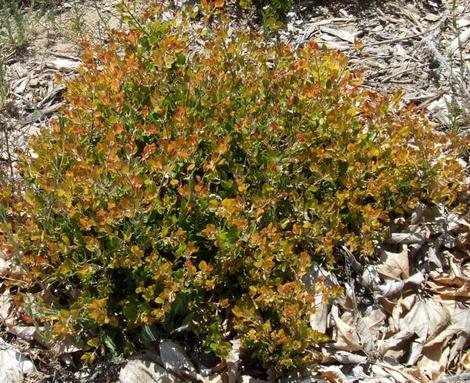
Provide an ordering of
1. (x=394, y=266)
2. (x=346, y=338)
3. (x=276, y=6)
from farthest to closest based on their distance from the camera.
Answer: (x=276, y=6)
(x=394, y=266)
(x=346, y=338)

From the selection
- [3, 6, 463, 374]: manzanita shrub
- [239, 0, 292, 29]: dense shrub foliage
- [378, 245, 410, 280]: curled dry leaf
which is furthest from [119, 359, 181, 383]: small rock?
[239, 0, 292, 29]: dense shrub foliage

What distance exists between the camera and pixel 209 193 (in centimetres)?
268

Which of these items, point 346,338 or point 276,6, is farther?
point 276,6

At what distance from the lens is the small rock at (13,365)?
2.61 m

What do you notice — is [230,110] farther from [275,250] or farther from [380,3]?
[380,3]

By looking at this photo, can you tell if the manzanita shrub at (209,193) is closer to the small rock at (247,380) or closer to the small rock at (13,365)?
the small rock at (247,380)

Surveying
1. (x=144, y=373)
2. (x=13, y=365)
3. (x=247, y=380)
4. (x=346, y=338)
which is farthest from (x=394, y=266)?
(x=13, y=365)

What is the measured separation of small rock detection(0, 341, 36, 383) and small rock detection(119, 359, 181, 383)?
1.33 ft

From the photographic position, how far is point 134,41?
3.19 m

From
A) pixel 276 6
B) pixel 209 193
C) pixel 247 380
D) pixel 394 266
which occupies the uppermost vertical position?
pixel 276 6

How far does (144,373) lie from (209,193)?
0.78 metres

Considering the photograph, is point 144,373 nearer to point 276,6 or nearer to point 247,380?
point 247,380

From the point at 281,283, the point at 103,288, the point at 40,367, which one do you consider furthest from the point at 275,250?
the point at 40,367

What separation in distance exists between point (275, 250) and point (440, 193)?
0.89 metres
